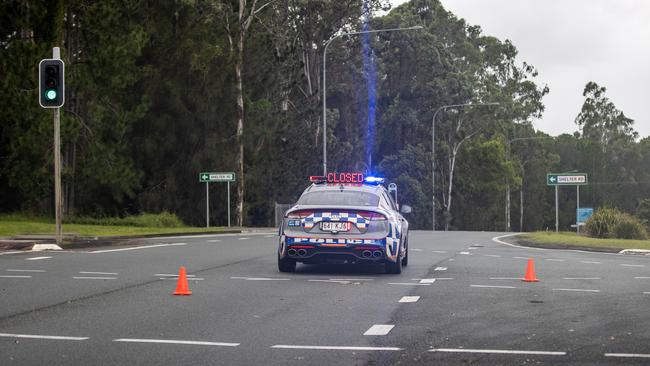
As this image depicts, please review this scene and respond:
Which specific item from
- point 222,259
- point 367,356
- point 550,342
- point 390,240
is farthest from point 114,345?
point 222,259

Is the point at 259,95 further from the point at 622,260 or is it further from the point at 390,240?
the point at 390,240

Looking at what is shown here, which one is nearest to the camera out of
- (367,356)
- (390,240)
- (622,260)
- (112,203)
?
(367,356)

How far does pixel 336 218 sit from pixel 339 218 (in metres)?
0.05

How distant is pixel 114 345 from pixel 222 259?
10.8m

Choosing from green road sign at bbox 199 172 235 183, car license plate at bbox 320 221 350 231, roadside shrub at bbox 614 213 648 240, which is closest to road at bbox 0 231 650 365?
car license plate at bbox 320 221 350 231

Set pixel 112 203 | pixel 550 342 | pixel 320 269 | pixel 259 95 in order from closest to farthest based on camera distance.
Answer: pixel 550 342 < pixel 320 269 < pixel 112 203 < pixel 259 95

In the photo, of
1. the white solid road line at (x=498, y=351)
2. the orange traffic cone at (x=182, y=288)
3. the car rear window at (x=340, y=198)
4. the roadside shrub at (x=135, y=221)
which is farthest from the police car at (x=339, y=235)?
the roadside shrub at (x=135, y=221)

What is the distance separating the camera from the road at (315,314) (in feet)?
27.7

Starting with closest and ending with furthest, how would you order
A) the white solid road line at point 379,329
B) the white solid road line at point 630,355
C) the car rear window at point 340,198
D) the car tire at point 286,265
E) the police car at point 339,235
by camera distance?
the white solid road line at point 630,355
the white solid road line at point 379,329
the police car at point 339,235
the car tire at point 286,265
the car rear window at point 340,198

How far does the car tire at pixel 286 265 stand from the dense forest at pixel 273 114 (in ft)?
66.7

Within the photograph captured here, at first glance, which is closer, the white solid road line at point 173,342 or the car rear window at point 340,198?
the white solid road line at point 173,342

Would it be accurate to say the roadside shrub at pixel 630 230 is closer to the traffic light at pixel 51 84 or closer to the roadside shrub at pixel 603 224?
the roadside shrub at pixel 603 224

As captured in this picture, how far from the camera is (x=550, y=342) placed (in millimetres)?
9117

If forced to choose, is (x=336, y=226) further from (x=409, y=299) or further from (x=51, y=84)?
(x=51, y=84)
